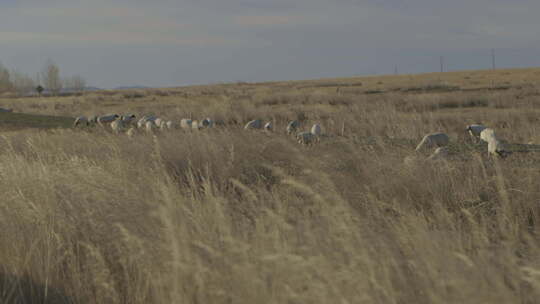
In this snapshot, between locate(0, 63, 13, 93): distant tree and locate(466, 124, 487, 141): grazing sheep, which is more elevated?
locate(0, 63, 13, 93): distant tree

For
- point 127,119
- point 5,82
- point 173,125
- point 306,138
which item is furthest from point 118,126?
point 5,82

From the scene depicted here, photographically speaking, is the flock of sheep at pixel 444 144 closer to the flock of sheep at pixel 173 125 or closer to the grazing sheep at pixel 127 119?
the flock of sheep at pixel 173 125

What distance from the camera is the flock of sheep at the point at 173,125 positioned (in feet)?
27.6

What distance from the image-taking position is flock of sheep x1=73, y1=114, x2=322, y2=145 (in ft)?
27.6

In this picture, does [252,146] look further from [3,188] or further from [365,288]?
[365,288]

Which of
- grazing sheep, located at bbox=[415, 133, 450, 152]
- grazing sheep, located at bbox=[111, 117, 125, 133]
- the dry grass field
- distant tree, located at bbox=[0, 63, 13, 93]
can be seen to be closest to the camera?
the dry grass field

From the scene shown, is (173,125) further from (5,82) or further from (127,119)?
(5,82)

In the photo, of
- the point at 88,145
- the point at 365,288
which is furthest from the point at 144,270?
the point at 88,145

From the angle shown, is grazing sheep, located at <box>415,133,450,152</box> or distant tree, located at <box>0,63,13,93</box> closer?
grazing sheep, located at <box>415,133,450,152</box>

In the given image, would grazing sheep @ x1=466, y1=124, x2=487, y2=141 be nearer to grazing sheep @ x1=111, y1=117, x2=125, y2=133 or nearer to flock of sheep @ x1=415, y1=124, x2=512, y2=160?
flock of sheep @ x1=415, y1=124, x2=512, y2=160

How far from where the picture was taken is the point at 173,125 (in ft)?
40.5

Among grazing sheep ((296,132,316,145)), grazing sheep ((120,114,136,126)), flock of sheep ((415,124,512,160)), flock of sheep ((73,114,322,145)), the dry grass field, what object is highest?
grazing sheep ((120,114,136,126))

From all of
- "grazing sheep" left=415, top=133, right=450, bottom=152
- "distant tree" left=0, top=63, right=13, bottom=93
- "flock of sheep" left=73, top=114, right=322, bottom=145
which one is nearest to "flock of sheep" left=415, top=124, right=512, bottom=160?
"grazing sheep" left=415, top=133, right=450, bottom=152

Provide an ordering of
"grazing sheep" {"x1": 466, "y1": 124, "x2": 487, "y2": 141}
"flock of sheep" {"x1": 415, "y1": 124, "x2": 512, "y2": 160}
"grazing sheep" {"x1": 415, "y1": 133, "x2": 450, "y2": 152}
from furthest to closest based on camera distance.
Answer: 1. "grazing sheep" {"x1": 466, "y1": 124, "x2": 487, "y2": 141}
2. "grazing sheep" {"x1": 415, "y1": 133, "x2": 450, "y2": 152}
3. "flock of sheep" {"x1": 415, "y1": 124, "x2": 512, "y2": 160}
